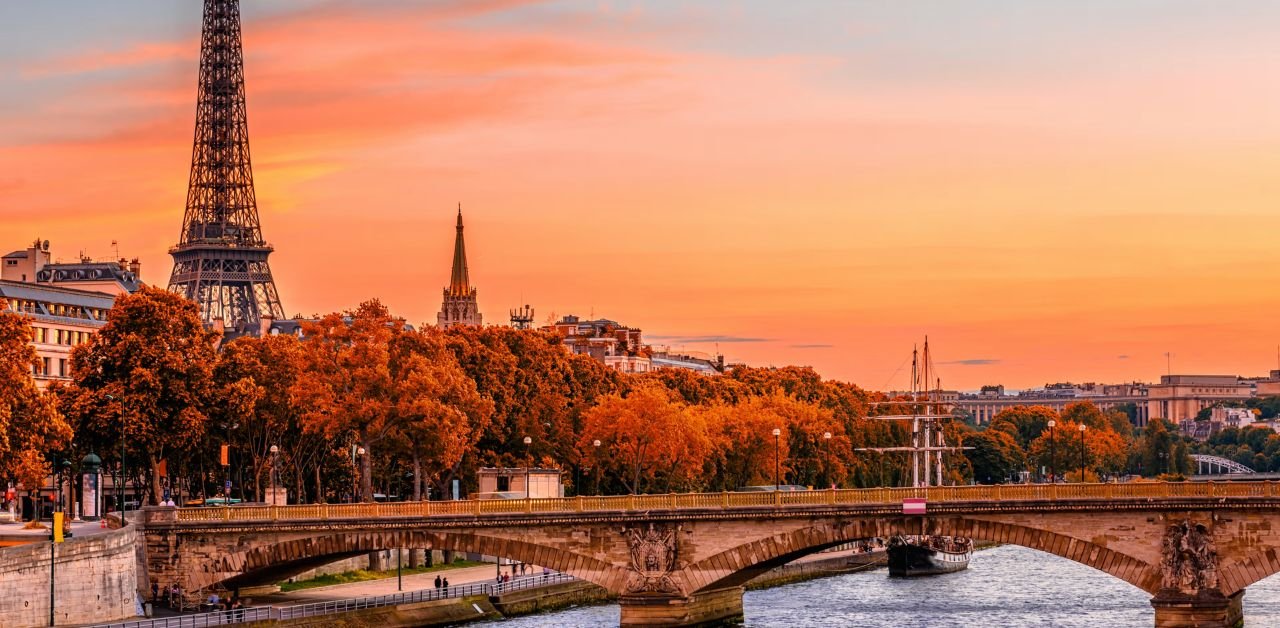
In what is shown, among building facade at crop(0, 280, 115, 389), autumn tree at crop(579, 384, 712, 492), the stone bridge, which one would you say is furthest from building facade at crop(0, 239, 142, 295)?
the stone bridge

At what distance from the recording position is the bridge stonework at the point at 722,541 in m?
86.4

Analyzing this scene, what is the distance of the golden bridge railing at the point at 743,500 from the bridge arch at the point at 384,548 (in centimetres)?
97

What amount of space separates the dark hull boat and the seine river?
151 centimetres

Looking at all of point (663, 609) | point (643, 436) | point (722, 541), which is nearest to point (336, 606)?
point (663, 609)

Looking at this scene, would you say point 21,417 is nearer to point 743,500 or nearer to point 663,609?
point 663,609

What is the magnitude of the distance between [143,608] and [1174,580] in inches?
1688

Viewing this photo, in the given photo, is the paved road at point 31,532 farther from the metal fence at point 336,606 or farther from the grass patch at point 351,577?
the grass patch at point 351,577

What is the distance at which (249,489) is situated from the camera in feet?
461

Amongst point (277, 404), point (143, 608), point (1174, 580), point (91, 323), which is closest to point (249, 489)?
point (277, 404)

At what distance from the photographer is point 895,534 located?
91250 mm

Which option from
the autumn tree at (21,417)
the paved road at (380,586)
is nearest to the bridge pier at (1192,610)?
the paved road at (380,586)

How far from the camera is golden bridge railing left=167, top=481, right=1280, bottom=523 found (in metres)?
87.7

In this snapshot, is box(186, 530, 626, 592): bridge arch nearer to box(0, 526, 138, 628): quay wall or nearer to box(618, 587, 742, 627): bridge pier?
box(618, 587, 742, 627): bridge pier

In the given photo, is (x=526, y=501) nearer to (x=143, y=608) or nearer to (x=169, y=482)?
(x=143, y=608)
